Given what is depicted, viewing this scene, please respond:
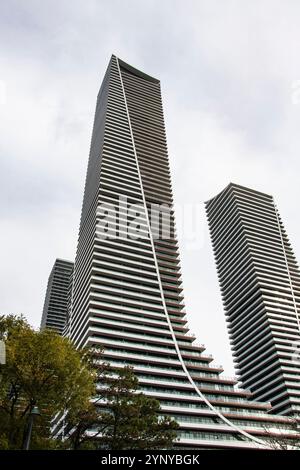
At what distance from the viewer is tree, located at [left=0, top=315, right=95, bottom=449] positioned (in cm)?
2539

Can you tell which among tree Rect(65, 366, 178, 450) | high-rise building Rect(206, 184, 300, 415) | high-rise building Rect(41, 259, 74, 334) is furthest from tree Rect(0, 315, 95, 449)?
high-rise building Rect(41, 259, 74, 334)

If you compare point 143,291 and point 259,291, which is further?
point 259,291

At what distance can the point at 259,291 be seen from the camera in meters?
141

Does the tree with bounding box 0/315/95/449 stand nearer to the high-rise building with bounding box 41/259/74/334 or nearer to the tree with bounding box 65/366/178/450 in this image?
the tree with bounding box 65/366/178/450

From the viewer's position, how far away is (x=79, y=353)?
99.5 feet

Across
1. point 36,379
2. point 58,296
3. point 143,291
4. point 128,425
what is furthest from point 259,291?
point 36,379

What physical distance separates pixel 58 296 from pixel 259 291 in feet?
278

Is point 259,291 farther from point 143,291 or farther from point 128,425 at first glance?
point 128,425

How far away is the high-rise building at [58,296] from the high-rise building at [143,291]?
6031cm

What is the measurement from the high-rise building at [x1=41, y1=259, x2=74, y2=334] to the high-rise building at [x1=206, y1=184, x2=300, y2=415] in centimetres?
6512
